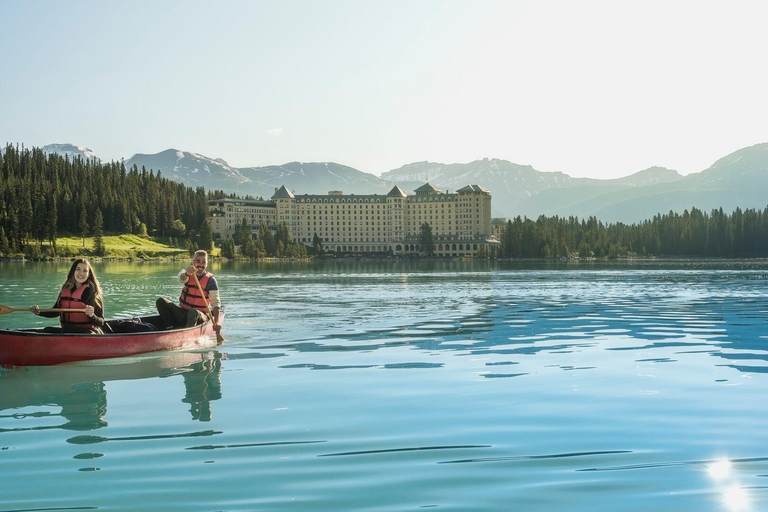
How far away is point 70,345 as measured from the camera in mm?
20516

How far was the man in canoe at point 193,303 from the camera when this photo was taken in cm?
2456

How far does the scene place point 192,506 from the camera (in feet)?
31.4

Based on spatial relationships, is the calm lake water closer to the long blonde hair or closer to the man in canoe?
the man in canoe

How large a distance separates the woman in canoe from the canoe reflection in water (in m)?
1.19

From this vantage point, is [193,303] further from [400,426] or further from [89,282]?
[400,426]

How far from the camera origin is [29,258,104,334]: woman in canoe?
20016mm

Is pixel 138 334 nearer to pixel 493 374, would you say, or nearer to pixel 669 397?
pixel 493 374

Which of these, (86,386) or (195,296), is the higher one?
(195,296)

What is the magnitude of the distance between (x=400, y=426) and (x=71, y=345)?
11001 millimetres

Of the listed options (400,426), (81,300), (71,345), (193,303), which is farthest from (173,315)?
(400,426)

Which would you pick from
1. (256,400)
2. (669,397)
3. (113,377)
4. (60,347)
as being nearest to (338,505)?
(256,400)

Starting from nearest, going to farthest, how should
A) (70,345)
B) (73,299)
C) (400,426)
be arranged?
(400,426) < (70,345) < (73,299)

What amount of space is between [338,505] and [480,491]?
1952 millimetres

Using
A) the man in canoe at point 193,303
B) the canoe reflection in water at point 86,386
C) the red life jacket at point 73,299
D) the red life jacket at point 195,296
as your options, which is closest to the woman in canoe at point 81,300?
the red life jacket at point 73,299
